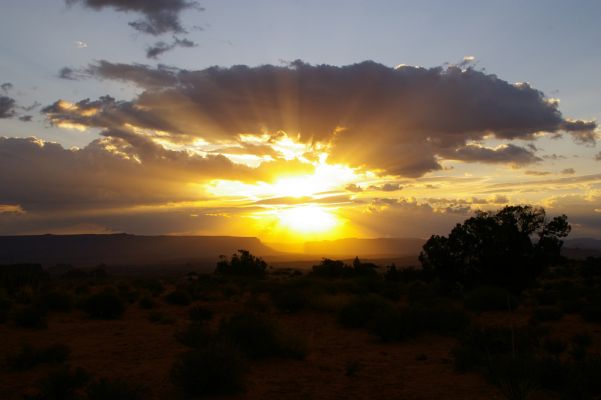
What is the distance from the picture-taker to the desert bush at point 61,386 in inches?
408

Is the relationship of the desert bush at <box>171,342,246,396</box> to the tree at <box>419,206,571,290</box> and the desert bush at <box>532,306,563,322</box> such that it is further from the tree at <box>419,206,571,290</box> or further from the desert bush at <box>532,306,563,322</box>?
the tree at <box>419,206,571,290</box>

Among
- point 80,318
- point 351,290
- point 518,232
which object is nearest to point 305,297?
point 351,290

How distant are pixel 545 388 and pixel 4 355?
15215mm

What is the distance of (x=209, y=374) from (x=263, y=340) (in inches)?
161

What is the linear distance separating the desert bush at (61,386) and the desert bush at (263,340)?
4532mm

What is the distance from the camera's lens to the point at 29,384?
12.2 meters

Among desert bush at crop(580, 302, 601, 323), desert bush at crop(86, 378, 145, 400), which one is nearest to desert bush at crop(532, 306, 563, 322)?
desert bush at crop(580, 302, 601, 323)

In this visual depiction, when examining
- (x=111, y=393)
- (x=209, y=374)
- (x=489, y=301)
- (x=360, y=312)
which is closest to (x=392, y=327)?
(x=360, y=312)

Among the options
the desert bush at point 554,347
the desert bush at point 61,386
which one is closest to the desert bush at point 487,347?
the desert bush at point 554,347

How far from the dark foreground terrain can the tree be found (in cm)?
209

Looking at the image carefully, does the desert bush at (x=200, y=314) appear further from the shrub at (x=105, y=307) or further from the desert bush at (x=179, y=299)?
the desert bush at (x=179, y=299)

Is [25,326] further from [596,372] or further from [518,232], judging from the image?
[518,232]

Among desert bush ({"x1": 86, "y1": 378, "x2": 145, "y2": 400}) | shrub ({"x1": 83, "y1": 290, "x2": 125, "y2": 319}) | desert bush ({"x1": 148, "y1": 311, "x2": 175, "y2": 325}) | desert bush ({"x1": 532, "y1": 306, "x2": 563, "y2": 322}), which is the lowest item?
desert bush ({"x1": 532, "y1": 306, "x2": 563, "y2": 322})

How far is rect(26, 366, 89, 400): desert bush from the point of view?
10.4 m
